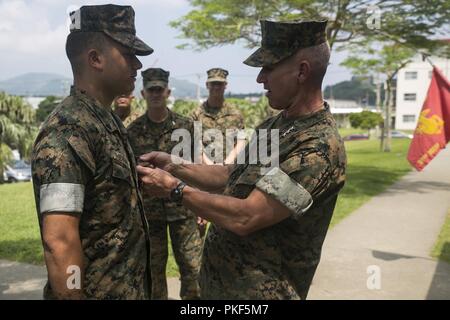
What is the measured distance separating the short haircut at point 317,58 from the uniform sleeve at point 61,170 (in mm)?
1092

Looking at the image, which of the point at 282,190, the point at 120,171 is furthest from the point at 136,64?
the point at 282,190

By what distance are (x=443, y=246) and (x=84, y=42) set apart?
5.95 m

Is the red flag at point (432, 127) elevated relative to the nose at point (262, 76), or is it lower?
lower

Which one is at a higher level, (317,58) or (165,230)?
(317,58)

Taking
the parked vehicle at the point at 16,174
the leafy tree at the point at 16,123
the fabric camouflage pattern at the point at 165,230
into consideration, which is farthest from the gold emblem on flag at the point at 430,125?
the parked vehicle at the point at 16,174

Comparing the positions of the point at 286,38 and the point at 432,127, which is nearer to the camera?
the point at 286,38

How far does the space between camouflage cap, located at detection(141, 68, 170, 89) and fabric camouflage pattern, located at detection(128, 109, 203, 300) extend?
348 millimetres

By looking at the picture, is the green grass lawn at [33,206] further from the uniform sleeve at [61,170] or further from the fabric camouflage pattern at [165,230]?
the uniform sleeve at [61,170]

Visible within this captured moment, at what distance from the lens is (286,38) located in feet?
7.12

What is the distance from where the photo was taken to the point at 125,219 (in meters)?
2.17

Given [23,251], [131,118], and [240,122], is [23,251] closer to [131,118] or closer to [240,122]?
[131,118]

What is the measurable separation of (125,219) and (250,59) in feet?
3.22

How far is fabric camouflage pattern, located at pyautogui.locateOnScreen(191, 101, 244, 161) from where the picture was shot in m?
5.77

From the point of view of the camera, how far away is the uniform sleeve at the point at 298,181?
2.01 metres
